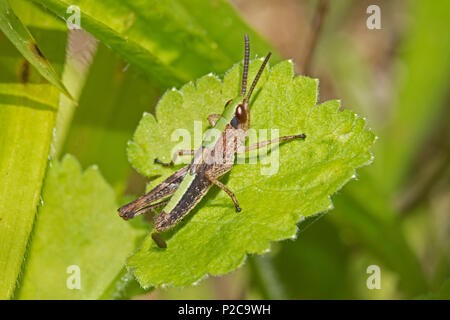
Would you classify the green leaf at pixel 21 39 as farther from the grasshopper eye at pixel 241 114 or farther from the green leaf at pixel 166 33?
the grasshopper eye at pixel 241 114

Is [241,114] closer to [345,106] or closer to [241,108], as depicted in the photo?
[241,108]

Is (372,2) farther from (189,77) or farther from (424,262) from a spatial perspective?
(189,77)

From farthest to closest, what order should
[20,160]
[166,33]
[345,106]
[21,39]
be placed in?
[345,106]
[166,33]
[20,160]
[21,39]

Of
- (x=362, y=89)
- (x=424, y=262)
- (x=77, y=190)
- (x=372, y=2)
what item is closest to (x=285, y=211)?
(x=77, y=190)

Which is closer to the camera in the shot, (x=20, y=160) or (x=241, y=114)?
(x=20, y=160)

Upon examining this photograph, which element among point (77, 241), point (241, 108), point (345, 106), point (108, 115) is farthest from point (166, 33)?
point (345, 106)

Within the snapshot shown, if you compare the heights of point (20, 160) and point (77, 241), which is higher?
point (20, 160)

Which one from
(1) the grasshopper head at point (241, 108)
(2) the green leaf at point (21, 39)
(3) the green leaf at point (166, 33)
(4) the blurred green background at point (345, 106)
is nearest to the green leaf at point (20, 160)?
(4) the blurred green background at point (345, 106)

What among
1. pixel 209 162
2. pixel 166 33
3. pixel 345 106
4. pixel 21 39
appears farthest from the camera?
pixel 345 106
